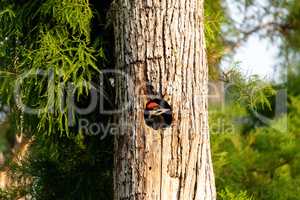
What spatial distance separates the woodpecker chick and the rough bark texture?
2 centimetres

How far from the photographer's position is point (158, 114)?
2.47m

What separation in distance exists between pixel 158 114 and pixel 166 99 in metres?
0.06

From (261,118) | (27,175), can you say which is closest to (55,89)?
(27,175)

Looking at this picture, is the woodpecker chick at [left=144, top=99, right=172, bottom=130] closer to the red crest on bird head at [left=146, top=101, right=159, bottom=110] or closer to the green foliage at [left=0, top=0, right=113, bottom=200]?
the red crest on bird head at [left=146, top=101, right=159, bottom=110]

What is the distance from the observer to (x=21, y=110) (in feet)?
9.40

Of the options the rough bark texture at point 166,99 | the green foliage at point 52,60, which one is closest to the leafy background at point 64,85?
the green foliage at point 52,60

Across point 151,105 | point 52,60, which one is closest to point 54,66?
point 52,60

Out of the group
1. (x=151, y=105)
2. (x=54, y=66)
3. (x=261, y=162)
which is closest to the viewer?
(x=151, y=105)

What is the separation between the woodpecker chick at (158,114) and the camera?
246cm

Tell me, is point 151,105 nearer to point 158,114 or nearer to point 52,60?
point 158,114

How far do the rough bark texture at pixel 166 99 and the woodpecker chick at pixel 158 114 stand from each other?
2cm

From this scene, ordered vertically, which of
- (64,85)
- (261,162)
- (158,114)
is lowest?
(261,162)

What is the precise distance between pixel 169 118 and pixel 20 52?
2.41 feet

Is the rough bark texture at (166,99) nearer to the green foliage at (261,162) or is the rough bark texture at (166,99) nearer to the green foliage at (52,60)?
the green foliage at (52,60)
